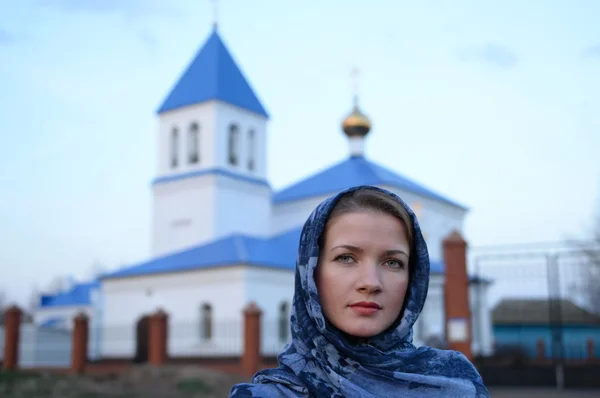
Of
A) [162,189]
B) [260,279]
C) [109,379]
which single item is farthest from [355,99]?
[109,379]

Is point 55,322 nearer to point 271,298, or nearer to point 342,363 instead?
point 271,298

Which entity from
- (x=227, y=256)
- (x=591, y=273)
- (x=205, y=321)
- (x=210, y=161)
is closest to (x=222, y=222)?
(x=210, y=161)

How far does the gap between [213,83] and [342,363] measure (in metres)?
26.8

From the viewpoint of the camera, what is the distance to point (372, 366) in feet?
4.67

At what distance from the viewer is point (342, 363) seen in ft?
4.66

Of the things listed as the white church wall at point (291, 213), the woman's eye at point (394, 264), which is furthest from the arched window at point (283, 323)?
the woman's eye at point (394, 264)

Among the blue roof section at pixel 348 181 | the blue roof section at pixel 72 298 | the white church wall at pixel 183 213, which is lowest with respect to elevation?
→ the blue roof section at pixel 72 298

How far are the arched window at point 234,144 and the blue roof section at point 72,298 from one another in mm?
13839

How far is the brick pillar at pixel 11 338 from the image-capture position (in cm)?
2089

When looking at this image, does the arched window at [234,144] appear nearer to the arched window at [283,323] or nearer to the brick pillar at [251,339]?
the arched window at [283,323]

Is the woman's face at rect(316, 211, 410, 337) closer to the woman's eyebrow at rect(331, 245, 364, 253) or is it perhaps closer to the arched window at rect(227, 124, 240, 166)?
the woman's eyebrow at rect(331, 245, 364, 253)

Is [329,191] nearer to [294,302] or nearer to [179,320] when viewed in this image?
[179,320]

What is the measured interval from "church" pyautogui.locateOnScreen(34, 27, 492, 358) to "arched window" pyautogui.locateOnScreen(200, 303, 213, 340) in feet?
0.11

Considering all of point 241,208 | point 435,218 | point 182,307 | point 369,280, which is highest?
point 241,208
